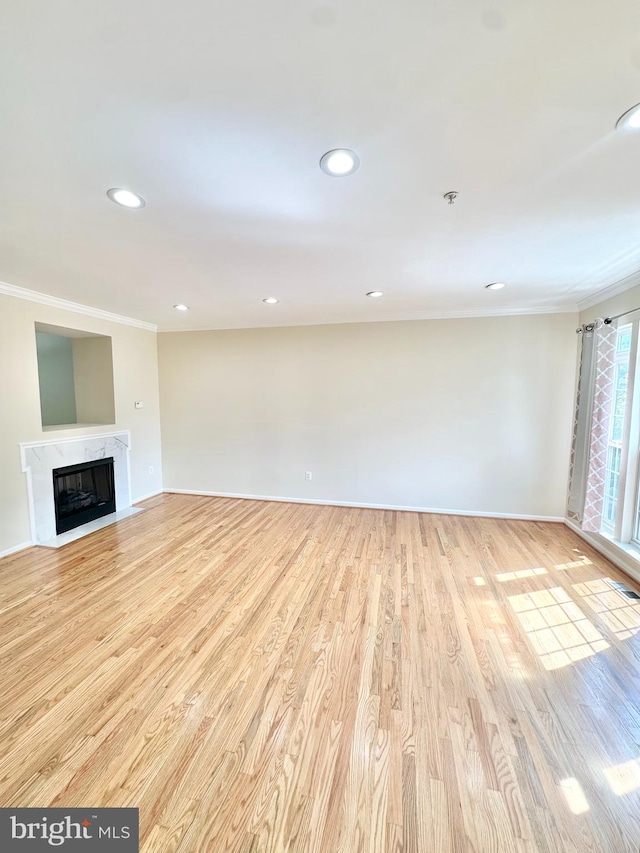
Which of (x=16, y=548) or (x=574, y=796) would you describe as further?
(x=16, y=548)

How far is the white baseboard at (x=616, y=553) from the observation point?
9.02ft

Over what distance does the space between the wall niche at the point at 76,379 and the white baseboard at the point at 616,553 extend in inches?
227

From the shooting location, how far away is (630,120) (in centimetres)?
120

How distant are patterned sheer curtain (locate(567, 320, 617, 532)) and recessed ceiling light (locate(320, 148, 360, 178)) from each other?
309 centimetres

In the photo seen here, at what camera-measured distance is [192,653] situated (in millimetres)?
1924

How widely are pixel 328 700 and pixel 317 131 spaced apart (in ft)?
8.38

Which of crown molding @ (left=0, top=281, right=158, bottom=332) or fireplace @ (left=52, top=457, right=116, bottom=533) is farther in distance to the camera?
fireplace @ (left=52, top=457, right=116, bottom=533)

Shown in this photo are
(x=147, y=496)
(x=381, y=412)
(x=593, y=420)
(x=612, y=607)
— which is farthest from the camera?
(x=147, y=496)

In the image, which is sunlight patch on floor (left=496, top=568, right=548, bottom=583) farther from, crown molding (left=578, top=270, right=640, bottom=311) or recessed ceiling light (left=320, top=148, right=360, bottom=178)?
recessed ceiling light (left=320, top=148, right=360, bottom=178)

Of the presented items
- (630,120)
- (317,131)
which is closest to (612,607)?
(630,120)

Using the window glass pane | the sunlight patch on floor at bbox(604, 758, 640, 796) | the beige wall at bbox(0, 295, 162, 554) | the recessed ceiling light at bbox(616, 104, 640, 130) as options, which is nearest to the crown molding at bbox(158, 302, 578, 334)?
the window glass pane

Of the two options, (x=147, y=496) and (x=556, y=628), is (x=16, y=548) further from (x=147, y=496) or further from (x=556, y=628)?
(x=556, y=628)

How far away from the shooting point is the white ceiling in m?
0.90

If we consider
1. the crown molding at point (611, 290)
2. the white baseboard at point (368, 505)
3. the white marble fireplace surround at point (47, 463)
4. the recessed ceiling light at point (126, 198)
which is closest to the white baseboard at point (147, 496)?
the white baseboard at point (368, 505)
